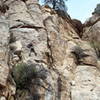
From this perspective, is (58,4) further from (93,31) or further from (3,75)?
(3,75)

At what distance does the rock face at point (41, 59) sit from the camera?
13789 millimetres

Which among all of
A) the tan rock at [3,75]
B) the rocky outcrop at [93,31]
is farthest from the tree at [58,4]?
the tan rock at [3,75]

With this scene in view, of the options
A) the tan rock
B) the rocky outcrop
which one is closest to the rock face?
the tan rock

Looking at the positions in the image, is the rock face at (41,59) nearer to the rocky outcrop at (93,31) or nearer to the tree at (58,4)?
the rocky outcrop at (93,31)

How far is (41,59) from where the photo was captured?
615 inches

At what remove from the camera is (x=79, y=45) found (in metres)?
19.3

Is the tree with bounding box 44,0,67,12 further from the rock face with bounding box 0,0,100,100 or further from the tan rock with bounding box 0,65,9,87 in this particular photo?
the tan rock with bounding box 0,65,9,87

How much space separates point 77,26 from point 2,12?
665 cm

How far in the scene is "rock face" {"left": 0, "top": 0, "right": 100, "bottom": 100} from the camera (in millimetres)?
13789

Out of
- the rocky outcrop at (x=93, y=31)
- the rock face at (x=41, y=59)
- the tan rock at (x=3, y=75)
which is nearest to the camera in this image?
the tan rock at (x=3, y=75)

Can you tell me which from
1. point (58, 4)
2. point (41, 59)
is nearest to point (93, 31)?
point (58, 4)

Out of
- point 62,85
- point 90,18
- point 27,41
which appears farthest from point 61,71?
point 90,18

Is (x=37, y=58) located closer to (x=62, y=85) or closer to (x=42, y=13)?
(x=62, y=85)

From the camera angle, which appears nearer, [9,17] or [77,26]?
[9,17]
